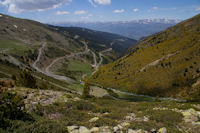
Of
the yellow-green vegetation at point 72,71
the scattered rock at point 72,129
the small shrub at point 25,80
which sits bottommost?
the yellow-green vegetation at point 72,71

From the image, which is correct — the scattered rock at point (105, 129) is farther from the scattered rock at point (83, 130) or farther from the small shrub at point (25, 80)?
the small shrub at point (25, 80)

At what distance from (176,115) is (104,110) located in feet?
23.0

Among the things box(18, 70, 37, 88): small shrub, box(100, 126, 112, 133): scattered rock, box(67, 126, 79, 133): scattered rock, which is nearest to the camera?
box(67, 126, 79, 133): scattered rock

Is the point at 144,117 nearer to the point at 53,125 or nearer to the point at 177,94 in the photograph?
the point at 53,125

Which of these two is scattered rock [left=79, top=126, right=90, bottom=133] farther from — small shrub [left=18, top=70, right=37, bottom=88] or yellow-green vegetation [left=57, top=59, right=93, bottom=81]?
yellow-green vegetation [left=57, top=59, right=93, bottom=81]

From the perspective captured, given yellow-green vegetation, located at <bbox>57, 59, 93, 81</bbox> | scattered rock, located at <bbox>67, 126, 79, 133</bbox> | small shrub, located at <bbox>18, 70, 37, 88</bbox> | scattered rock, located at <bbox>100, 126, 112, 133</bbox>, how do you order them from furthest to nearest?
yellow-green vegetation, located at <bbox>57, 59, 93, 81</bbox>, small shrub, located at <bbox>18, 70, 37, 88</bbox>, scattered rock, located at <bbox>100, 126, 112, 133</bbox>, scattered rock, located at <bbox>67, 126, 79, 133</bbox>

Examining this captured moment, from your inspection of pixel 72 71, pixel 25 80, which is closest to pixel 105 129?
pixel 25 80

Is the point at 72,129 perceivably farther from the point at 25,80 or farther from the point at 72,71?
the point at 72,71

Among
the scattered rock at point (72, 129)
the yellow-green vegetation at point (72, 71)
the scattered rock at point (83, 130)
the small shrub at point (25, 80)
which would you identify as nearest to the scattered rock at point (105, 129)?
the scattered rock at point (83, 130)

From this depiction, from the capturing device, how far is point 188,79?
4903 centimetres

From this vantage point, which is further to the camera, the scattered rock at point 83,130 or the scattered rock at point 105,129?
the scattered rock at point 105,129

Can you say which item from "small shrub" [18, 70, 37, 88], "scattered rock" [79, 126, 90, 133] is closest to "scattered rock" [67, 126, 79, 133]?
"scattered rock" [79, 126, 90, 133]

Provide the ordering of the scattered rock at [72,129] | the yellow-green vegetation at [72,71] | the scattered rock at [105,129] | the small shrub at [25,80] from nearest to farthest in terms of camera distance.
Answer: the scattered rock at [72,129], the scattered rock at [105,129], the small shrub at [25,80], the yellow-green vegetation at [72,71]

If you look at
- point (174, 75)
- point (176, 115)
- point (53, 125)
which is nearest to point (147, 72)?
point (174, 75)
